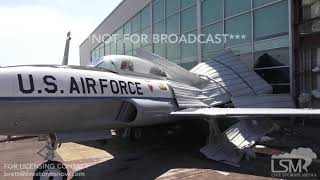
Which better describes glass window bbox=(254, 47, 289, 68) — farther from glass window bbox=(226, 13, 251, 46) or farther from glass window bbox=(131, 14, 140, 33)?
glass window bbox=(131, 14, 140, 33)

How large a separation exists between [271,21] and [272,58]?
1352 millimetres

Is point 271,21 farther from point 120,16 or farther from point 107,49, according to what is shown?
point 107,49

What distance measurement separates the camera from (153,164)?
355 inches

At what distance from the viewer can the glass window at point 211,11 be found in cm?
1758

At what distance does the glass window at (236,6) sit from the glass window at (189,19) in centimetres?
284

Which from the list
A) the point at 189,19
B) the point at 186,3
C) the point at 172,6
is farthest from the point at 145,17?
the point at 189,19

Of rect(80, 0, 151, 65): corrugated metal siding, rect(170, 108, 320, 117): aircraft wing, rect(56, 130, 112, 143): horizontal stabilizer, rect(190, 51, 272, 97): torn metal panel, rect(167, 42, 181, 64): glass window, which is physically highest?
rect(80, 0, 151, 65): corrugated metal siding

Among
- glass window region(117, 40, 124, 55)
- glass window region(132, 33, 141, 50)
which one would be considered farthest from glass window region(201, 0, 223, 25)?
glass window region(117, 40, 124, 55)

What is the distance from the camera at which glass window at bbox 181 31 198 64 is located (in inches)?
773

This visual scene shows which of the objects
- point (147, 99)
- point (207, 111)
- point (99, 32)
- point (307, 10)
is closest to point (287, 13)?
point (307, 10)

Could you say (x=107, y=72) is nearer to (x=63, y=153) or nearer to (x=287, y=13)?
(x=63, y=153)

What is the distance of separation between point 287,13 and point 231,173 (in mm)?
7578

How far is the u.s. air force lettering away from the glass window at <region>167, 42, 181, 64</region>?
1273cm

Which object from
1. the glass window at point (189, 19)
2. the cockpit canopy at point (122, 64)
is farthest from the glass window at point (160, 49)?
the cockpit canopy at point (122, 64)
